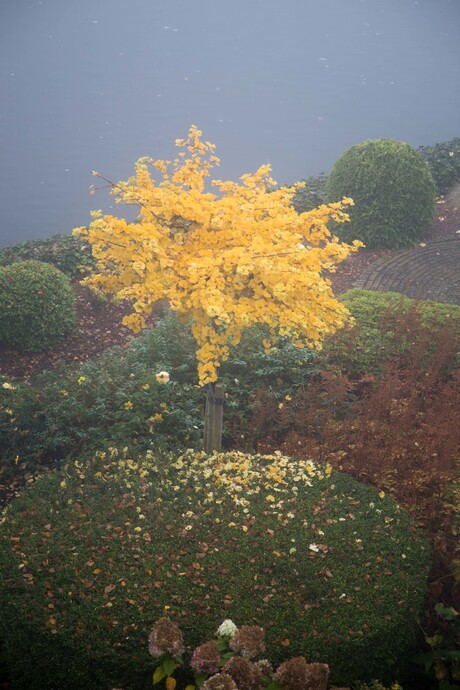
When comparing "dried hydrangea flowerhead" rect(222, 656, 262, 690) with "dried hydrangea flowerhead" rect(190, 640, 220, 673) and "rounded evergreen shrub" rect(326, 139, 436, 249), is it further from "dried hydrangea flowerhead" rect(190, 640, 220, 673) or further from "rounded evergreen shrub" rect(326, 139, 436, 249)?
"rounded evergreen shrub" rect(326, 139, 436, 249)

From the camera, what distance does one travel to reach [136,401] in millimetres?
5797

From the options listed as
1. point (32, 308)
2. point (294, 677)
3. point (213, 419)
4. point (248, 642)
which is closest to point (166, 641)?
point (248, 642)

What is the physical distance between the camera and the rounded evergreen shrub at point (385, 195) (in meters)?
11.3

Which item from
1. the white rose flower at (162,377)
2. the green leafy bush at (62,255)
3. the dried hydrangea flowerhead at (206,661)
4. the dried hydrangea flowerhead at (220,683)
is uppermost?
the green leafy bush at (62,255)

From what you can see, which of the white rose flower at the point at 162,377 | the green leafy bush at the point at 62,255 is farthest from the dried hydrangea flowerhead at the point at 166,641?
the green leafy bush at the point at 62,255

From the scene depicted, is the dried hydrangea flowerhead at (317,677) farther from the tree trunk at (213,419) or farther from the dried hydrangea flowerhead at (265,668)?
the tree trunk at (213,419)

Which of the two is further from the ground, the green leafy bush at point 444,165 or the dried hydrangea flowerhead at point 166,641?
the green leafy bush at point 444,165

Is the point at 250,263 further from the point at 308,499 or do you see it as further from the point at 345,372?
the point at 345,372

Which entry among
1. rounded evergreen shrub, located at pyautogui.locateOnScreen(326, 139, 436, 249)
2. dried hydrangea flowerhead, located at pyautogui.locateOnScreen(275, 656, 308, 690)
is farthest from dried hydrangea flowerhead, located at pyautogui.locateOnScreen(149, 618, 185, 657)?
rounded evergreen shrub, located at pyautogui.locateOnScreen(326, 139, 436, 249)

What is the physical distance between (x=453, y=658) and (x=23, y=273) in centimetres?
667

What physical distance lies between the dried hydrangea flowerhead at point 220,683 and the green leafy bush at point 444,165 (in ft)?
39.9

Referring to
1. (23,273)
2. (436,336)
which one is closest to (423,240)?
(436,336)

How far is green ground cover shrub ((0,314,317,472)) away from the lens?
5.63m

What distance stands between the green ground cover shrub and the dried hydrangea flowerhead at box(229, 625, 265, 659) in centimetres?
232
